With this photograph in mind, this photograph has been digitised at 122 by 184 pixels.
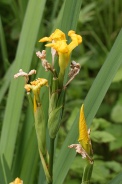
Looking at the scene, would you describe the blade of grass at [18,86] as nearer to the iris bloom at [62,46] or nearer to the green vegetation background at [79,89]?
the green vegetation background at [79,89]

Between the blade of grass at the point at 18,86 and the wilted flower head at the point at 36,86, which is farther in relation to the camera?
the blade of grass at the point at 18,86

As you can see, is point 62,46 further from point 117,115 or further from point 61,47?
point 117,115

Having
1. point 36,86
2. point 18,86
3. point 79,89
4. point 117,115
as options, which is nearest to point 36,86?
point 36,86

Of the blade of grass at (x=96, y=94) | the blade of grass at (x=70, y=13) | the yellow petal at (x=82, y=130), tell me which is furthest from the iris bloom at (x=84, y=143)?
the blade of grass at (x=70, y=13)

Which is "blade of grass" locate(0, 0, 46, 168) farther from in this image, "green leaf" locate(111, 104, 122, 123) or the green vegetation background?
"green leaf" locate(111, 104, 122, 123)

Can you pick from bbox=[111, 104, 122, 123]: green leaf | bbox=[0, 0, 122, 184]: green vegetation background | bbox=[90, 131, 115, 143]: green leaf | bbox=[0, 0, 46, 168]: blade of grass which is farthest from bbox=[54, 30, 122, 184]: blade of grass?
bbox=[111, 104, 122, 123]: green leaf

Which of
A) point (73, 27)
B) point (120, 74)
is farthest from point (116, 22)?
point (73, 27)
